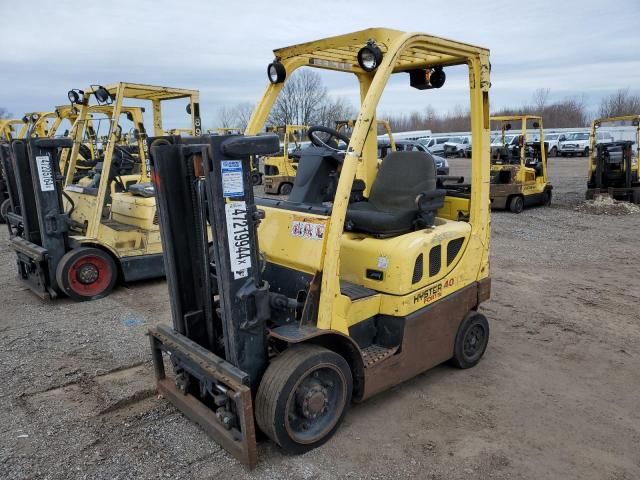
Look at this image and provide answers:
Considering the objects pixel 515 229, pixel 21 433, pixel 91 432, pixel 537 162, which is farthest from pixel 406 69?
pixel 537 162

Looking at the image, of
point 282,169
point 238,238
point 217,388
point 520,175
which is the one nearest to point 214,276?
point 238,238

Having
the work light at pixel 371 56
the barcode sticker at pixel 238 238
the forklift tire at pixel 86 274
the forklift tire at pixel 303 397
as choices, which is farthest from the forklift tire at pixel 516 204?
the barcode sticker at pixel 238 238

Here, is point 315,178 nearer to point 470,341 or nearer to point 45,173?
point 470,341

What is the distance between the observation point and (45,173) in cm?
640

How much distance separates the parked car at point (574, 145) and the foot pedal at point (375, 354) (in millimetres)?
35407

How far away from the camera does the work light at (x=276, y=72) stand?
153 inches

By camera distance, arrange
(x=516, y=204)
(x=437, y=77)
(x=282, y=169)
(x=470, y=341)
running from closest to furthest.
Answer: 1. (x=437, y=77)
2. (x=470, y=341)
3. (x=516, y=204)
4. (x=282, y=169)

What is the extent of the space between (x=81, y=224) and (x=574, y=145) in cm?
3473

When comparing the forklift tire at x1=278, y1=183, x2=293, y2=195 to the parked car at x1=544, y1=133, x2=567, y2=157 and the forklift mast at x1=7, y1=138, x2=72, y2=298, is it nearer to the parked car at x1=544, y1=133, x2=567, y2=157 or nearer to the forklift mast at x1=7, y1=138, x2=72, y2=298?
the forklift mast at x1=7, y1=138, x2=72, y2=298

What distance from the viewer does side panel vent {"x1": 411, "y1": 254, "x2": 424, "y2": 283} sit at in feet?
12.5

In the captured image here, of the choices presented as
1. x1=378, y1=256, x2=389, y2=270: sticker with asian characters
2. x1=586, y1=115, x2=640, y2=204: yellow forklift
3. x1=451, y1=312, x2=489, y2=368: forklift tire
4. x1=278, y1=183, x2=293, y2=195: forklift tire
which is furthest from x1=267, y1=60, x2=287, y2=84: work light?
x1=278, y1=183, x2=293, y2=195: forklift tire

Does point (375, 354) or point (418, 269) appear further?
point (418, 269)

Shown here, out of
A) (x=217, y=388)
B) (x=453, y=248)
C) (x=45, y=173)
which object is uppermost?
(x=45, y=173)

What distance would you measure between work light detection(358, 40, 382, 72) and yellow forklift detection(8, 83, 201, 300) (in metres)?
4.55
